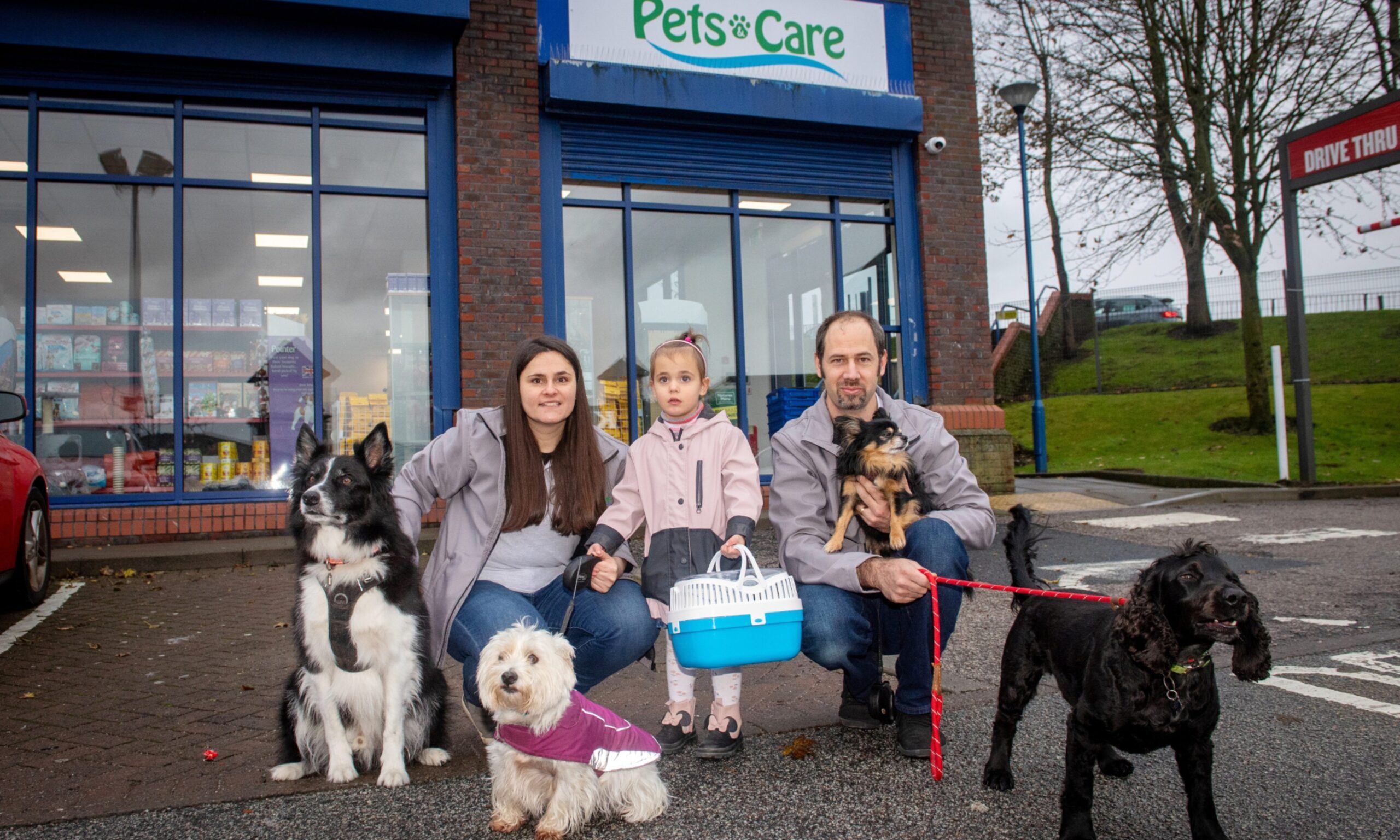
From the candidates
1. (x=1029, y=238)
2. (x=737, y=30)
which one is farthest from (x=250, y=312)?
(x=1029, y=238)

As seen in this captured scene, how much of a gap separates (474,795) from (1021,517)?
206 cm

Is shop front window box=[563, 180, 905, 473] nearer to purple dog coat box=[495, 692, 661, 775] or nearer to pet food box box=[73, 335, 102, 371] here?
pet food box box=[73, 335, 102, 371]

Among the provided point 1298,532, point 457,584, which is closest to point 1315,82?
point 1298,532

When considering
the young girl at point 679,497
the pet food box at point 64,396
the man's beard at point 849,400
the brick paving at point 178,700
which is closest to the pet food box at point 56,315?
the pet food box at point 64,396

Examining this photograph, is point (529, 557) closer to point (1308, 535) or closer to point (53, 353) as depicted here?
point (53, 353)

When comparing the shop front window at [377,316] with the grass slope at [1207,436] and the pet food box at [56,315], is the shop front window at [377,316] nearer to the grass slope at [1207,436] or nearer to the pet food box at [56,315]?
the pet food box at [56,315]

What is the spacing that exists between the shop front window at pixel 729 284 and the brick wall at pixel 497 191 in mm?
702

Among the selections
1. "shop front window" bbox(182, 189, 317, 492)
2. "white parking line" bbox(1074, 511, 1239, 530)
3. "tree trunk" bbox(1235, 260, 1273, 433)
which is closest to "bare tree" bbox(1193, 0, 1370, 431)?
"tree trunk" bbox(1235, 260, 1273, 433)

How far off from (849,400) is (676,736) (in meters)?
1.47

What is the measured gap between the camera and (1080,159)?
19.2m

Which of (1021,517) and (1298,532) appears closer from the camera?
(1021,517)

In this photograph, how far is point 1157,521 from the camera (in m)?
9.47

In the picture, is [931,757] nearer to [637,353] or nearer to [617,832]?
[617,832]

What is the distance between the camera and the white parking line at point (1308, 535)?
816cm
